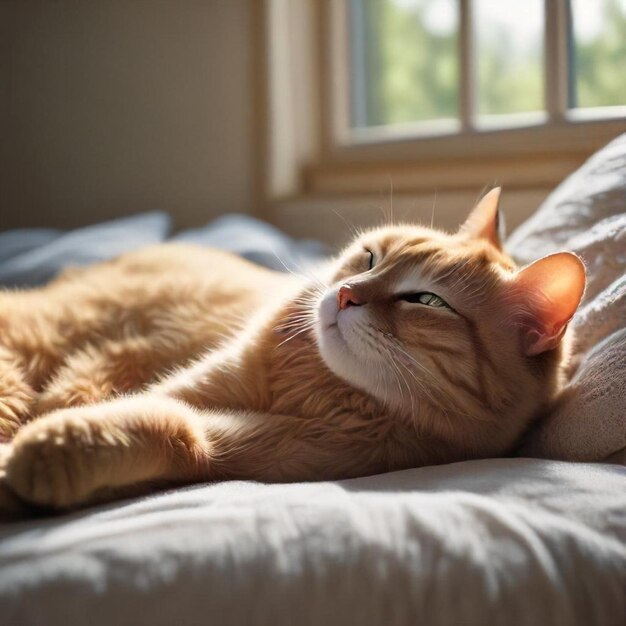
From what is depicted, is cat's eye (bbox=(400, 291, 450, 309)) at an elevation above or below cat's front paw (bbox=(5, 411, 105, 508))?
above

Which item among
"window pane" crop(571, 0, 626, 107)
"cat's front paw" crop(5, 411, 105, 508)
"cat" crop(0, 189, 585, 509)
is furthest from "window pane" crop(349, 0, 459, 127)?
"cat's front paw" crop(5, 411, 105, 508)

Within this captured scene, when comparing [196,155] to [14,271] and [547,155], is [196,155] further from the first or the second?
[547,155]

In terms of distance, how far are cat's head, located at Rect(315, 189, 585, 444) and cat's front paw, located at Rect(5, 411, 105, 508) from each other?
0.45 meters

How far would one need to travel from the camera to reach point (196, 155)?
3.05 meters

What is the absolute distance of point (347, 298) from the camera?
118 cm

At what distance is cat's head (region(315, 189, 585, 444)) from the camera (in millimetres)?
1128

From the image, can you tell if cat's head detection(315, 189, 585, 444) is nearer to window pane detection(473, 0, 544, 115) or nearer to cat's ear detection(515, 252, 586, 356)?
cat's ear detection(515, 252, 586, 356)

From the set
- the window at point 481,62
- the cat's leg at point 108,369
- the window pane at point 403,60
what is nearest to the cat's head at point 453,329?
the cat's leg at point 108,369

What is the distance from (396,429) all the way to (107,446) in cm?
46

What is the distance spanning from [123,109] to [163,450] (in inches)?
95.1

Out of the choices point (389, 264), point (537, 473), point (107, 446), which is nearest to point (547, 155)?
point (389, 264)

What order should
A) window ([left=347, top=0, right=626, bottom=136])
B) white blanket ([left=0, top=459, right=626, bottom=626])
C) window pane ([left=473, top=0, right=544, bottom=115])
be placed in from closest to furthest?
white blanket ([left=0, top=459, right=626, bottom=626]), window ([left=347, top=0, right=626, bottom=136]), window pane ([left=473, top=0, right=544, bottom=115])

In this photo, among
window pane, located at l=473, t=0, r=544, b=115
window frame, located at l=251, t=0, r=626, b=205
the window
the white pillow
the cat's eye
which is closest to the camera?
the white pillow

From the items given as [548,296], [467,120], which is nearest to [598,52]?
[467,120]
